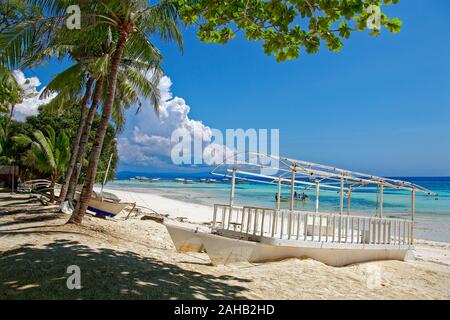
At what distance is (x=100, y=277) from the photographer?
4930 millimetres

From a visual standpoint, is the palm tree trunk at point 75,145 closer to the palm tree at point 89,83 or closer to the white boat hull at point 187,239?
the palm tree at point 89,83

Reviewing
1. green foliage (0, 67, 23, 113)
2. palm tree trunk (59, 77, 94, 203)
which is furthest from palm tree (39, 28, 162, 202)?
green foliage (0, 67, 23, 113)

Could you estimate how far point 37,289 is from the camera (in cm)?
435

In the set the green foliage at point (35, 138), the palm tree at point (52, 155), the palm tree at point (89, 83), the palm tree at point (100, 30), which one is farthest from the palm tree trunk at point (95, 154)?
the green foliage at point (35, 138)

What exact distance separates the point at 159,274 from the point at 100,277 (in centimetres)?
96

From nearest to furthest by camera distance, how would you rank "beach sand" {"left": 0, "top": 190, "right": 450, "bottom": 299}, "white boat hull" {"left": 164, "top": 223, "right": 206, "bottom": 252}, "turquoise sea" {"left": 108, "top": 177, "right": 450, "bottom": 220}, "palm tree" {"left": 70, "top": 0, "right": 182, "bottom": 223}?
"beach sand" {"left": 0, "top": 190, "right": 450, "bottom": 299}
"white boat hull" {"left": 164, "top": 223, "right": 206, "bottom": 252}
"palm tree" {"left": 70, "top": 0, "right": 182, "bottom": 223}
"turquoise sea" {"left": 108, "top": 177, "right": 450, "bottom": 220}

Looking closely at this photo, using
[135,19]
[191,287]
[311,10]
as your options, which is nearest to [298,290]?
[191,287]

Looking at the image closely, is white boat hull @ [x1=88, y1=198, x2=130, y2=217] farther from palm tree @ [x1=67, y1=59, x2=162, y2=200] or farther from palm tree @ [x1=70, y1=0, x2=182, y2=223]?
palm tree @ [x1=70, y1=0, x2=182, y2=223]

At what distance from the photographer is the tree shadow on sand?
14.3 feet

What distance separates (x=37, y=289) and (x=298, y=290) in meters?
3.75

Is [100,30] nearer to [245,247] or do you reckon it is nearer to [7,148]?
[245,247]

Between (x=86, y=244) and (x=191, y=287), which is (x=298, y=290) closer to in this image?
(x=191, y=287)

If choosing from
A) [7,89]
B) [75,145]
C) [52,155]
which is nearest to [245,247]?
[7,89]
